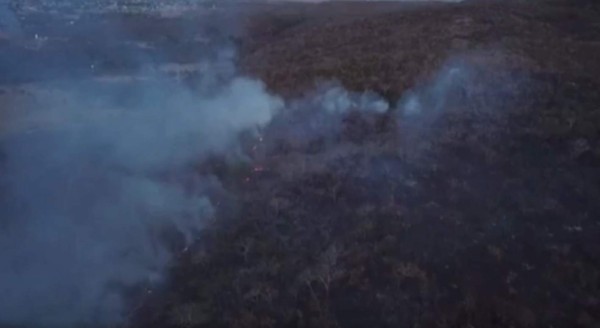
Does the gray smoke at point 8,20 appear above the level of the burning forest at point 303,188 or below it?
above

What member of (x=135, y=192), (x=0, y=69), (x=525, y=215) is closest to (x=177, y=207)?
(x=135, y=192)

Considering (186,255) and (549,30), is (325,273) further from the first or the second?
(549,30)

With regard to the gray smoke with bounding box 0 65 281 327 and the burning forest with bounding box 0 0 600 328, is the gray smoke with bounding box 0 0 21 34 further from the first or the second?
the gray smoke with bounding box 0 65 281 327

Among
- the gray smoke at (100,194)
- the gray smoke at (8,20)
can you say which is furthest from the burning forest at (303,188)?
the gray smoke at (8,20)

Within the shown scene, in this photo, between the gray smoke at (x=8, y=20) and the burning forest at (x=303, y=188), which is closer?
the burning forest at (x=303, y=188)

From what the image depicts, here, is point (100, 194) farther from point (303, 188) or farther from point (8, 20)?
point (8, 20)

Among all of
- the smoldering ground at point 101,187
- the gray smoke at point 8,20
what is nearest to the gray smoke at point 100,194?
the smoldering ground at point 101,187

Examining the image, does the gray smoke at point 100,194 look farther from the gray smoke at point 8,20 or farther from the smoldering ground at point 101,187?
the gray smoke at point 8,20
